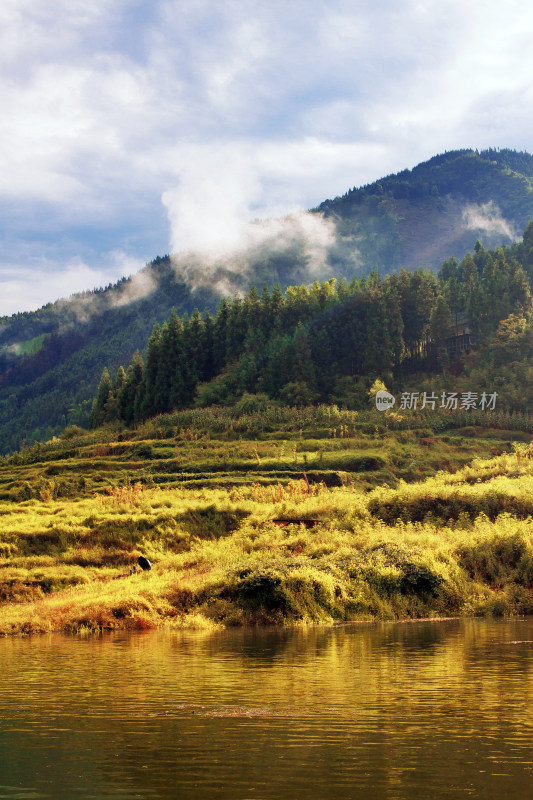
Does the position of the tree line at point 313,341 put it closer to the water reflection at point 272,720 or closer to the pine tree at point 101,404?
the pine tree at point 101,404

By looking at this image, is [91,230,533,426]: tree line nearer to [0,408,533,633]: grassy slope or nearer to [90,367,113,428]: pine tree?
[90,367,113,428]: pine tree

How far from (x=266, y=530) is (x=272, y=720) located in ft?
68.9

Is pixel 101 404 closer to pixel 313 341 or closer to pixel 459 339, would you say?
pixel 313 341

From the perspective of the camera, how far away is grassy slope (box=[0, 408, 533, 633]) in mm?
20750

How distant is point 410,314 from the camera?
81.4 m

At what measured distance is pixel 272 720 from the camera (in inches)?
386

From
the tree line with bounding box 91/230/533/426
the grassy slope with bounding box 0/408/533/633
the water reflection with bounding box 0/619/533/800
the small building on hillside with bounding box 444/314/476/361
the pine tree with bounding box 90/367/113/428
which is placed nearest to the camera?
the water reflection with bounding box 0/619/533/800

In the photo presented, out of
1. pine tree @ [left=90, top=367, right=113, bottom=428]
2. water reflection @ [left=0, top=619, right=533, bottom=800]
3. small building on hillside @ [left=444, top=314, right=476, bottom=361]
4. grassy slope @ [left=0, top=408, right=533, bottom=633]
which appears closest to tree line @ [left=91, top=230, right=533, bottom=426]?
pine tree @ [left=90, top=367, right=113, bottom=428]

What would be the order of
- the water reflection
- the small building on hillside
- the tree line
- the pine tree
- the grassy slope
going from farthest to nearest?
the pine tree, the small building on hillside, the tree line, the grassy slope, the water reflection

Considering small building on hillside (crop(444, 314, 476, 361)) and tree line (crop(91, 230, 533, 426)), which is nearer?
tree line (crop(91, 230, 533, 426))

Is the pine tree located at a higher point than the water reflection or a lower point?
higher

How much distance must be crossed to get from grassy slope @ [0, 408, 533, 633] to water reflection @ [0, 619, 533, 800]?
4174mm

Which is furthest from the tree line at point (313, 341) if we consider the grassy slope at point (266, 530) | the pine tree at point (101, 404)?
the grassy slope at point (266, 530)

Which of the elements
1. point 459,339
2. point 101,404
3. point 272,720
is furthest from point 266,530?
point 101,404
